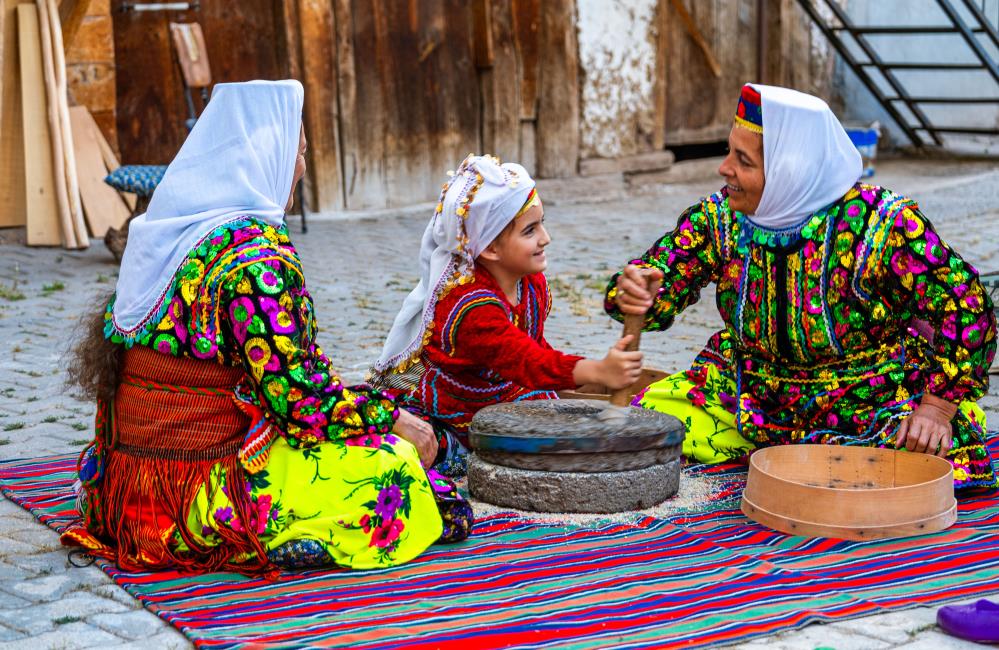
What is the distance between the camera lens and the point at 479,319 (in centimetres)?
379

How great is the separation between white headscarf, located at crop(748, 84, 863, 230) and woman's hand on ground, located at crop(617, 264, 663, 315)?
0.38 metres

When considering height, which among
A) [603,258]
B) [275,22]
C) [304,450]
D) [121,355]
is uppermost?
[275,22]

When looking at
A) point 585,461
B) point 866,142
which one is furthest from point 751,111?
point 866,142

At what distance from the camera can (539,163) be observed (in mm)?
10820

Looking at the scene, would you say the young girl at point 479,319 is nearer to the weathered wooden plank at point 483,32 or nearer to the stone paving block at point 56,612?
the stone paving block at point 56,612

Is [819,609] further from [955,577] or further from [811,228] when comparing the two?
[811,228]

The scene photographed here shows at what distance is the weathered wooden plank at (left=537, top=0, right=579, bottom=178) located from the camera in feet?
34.8

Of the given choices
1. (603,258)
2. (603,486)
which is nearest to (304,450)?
(603,486)

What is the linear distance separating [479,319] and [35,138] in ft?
17.5

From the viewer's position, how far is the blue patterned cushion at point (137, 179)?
754 cm

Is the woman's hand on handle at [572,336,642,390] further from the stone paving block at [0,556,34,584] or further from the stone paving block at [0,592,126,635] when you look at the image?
the stone paving block at [0,556,34,584]

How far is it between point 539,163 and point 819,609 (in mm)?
8115

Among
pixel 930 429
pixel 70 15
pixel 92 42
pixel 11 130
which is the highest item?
pixel 70 15

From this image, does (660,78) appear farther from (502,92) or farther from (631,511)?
(631,511)
